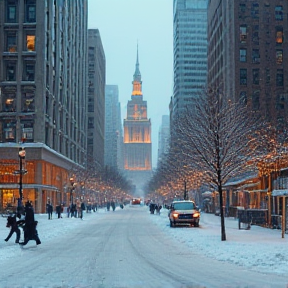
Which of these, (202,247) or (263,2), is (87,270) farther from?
(263,2)

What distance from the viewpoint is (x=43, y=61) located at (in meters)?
74.4

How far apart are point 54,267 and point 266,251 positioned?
7.61 meters

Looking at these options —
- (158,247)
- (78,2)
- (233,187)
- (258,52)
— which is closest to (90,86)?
(78,2)

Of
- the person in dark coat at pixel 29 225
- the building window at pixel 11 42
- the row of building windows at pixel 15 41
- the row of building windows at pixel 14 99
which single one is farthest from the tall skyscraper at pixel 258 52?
the person in dark coat at pixel 29 225

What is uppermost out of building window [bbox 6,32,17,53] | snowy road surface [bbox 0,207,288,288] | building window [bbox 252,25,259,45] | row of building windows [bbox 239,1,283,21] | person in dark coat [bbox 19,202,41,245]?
row of building windows [bbox 239,1,283,21]

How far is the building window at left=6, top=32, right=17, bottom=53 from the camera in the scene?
7525 centimetres

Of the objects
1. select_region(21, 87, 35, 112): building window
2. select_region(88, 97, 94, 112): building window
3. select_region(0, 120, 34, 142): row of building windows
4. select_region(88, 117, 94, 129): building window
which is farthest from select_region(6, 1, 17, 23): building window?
select_region(88, 97, 94, 112): building window

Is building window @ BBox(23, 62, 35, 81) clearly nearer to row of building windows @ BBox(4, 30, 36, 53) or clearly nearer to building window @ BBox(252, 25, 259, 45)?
row of building windows @ BBox(4, 30, 36, 53)

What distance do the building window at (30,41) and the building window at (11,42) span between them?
5.25 feet

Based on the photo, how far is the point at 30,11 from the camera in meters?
75.7

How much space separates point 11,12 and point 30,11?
2606 millimetres

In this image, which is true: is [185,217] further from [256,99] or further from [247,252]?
[256,99]

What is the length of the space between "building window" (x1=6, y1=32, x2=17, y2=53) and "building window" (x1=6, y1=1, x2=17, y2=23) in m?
1.80

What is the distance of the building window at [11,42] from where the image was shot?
75250 mm
